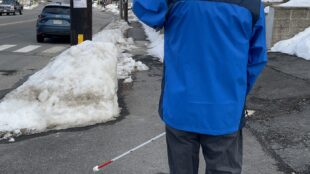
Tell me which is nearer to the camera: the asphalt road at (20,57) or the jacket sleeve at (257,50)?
the jacket sleeve at (257,50)

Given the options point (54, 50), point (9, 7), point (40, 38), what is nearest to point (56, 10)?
point (40, 38)

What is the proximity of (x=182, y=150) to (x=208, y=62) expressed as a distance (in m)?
0.56

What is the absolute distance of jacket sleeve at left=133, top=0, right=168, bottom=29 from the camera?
2377 millimetres

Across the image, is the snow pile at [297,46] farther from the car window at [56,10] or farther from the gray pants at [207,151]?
the car window at [56,10]

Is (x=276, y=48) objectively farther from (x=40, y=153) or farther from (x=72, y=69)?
(x=40, y=153)

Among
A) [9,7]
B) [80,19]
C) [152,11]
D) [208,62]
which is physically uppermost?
[152,11]

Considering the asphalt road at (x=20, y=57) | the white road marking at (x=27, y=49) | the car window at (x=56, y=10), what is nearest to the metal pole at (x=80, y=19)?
the asphalt road at (x=20, y=57)

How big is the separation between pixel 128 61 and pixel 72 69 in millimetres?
4819

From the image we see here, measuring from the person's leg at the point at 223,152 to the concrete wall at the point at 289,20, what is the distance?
1056 cm

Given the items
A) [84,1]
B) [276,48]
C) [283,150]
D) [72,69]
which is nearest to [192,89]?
[283,150]

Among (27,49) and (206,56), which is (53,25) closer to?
(27,49)

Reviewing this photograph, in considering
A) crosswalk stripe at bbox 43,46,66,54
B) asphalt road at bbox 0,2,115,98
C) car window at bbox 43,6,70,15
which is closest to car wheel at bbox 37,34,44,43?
asphalt road at bbox 0,2,115,98

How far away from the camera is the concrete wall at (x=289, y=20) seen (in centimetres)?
1241

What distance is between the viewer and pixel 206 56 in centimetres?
233
